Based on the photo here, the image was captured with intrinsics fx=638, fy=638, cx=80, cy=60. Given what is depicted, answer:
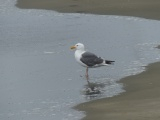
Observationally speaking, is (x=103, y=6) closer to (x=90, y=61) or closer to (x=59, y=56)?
(x=59, y=56)

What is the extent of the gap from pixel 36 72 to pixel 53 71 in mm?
395

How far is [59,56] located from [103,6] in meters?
7.44

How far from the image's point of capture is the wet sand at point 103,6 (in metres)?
22.1

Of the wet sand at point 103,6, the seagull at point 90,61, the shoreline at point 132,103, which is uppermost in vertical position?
the wet sand at point 103,6

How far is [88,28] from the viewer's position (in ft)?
65.8

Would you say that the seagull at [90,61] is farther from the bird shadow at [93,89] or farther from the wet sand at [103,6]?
the wet sand at [103,6]

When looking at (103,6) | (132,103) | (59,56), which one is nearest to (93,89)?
(132,103)

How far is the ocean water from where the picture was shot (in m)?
12.3

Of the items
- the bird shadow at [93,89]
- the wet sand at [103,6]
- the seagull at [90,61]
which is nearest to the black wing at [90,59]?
the seagull at [90,61]

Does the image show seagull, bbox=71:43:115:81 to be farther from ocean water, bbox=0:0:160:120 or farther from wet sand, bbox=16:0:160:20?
wet sand, bbox=16:0:160:20

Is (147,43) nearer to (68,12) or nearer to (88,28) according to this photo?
(88,28)

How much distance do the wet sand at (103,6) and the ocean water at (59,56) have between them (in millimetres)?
590

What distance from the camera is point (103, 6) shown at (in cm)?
2336

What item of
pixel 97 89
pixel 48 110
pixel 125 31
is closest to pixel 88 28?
pixel 125 31
